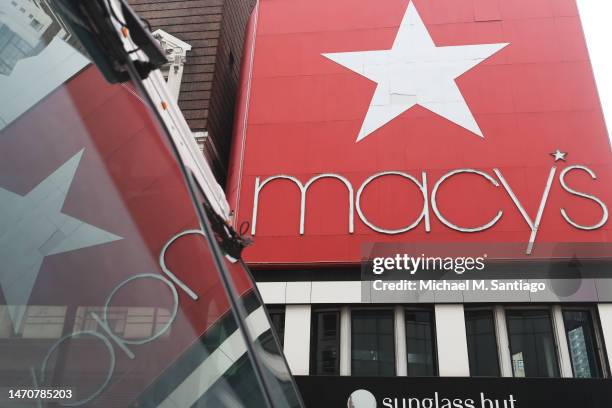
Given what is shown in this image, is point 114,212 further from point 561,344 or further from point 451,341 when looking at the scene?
point 561,344

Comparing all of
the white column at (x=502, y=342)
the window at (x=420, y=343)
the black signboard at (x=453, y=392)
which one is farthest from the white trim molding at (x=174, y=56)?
the white column at (x=502, y=342)

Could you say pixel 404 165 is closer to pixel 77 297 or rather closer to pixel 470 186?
pixel 470 186

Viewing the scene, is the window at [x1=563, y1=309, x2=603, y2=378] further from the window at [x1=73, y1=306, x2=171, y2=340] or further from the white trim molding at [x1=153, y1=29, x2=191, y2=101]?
the white trim molding at [x1=153, y1=29, x2=191, y2=101]

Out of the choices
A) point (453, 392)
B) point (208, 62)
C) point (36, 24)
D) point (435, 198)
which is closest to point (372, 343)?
point (453, 392)

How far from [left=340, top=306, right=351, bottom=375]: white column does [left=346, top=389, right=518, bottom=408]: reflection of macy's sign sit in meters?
0.98

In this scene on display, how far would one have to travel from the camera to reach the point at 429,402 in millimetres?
8820

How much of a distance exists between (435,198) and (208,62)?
22.7 ft

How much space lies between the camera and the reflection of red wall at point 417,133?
10.5 meters

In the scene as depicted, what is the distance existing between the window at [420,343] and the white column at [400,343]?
9 centimetres

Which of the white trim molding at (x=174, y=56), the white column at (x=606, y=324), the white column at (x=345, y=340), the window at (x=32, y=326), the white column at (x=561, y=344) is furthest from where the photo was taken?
the white trim molding at (x=174, y=56)

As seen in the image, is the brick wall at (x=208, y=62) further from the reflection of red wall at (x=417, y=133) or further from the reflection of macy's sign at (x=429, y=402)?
the reflection of macy's sign at (x=429, y=402)

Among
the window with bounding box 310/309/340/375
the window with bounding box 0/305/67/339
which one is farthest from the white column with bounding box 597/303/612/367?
the window with bounding box 0/305/67/339

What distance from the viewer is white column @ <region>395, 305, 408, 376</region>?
388 inches

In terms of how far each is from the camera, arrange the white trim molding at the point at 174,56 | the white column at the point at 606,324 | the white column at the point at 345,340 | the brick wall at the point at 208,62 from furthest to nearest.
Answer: the white trim molding at the point at 174,56 < the brick wall at the point at 208,62 < the white column at the point at 345,340 < the white column at the point at 606,324
